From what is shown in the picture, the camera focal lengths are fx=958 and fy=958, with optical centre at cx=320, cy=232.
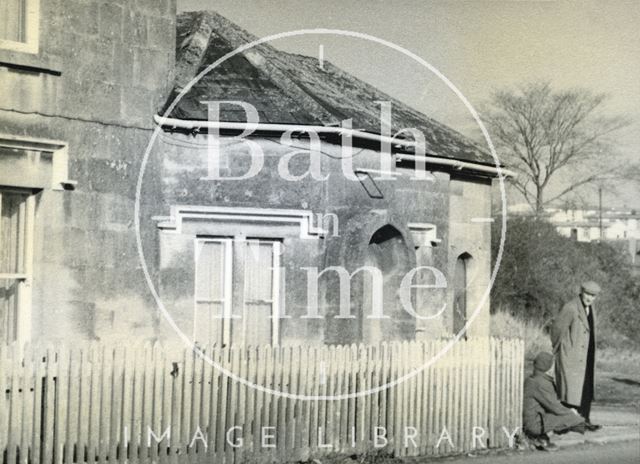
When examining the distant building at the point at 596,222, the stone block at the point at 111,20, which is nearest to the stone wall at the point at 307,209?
the stone block at the point at 111,20

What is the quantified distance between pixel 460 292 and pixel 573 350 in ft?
17.8

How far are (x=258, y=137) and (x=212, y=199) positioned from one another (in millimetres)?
1004

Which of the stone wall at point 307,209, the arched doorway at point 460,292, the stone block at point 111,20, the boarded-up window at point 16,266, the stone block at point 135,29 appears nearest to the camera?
the boarded-up window at point 16,266

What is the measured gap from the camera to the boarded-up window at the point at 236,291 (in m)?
12.5

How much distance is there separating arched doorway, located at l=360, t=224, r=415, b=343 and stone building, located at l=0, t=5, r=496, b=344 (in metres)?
0.03

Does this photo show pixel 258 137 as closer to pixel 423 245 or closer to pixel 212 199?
pixel 212 199

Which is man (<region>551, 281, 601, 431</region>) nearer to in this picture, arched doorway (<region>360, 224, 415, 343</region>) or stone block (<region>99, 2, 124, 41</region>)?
arched doorway (<region>360, 224, 415, 343</region>)

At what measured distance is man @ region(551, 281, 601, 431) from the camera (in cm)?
1248

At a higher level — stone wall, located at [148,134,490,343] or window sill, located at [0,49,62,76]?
window sill, located at [0,49,62,76]

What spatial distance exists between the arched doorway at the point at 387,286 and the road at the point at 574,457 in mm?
3362

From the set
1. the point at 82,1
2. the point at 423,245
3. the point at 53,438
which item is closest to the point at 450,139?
the point at 423,245

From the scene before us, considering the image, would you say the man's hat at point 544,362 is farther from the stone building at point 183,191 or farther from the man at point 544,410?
the stone building at point 183,191

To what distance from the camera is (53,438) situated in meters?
9.27

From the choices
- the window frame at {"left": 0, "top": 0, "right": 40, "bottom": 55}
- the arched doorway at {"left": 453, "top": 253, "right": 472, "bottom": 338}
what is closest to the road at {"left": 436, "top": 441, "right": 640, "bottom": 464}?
the arched doorway at {"left": 453, "top": 253, "right": 472, "bottom": 338}
